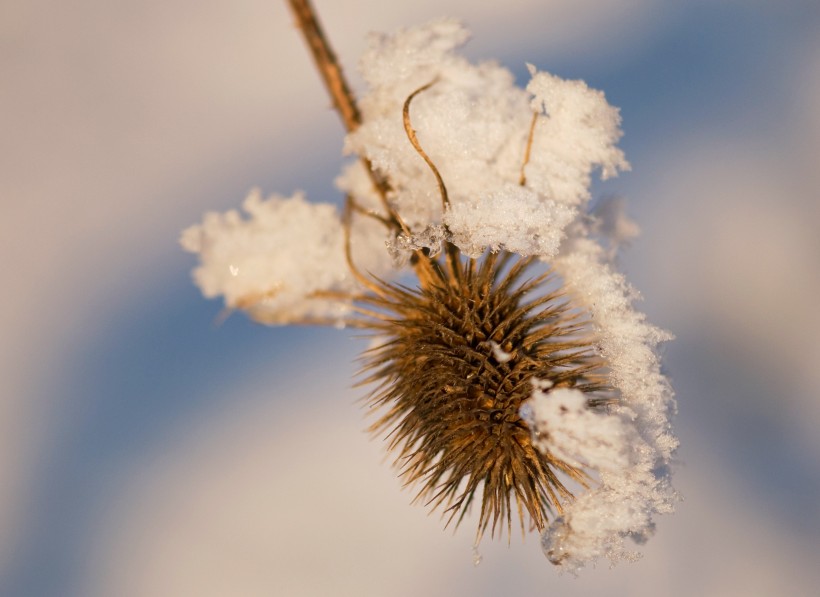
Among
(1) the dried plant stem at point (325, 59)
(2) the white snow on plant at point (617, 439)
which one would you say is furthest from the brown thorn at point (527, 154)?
(1) the dried plant stem at point (325, 59)

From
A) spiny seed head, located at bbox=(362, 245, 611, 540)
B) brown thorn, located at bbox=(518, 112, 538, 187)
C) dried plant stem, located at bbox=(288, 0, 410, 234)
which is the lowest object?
spiny seed head, located at bbox=(362, 245, 611, 540)

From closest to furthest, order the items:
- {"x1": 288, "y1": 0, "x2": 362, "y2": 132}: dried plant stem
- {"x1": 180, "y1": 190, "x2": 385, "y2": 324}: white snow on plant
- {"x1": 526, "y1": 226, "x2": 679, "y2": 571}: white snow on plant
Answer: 1. {"x1": 526, "y1": 226, "x2": 679, "y2": 571}: white snow on plant
2. {"x1": 288, "y1": 0, "x2": 362, "y2": 132}: dried plant stem
3. {"x1": 180, "y1": 190, "x2": 385, "y2": 324}: white snow on plant

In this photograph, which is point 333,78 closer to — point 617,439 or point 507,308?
point 507,308

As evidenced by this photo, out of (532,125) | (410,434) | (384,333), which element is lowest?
(410,434)

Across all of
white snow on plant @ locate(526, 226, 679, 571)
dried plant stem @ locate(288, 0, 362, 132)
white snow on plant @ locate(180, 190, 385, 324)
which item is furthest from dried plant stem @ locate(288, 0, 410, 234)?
white snow on plant @ locate(526, 226, 679, 571)

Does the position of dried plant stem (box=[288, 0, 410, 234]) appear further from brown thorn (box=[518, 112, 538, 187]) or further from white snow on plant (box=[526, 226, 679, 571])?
white snow on plant (box=[526, 226, 679, 571])

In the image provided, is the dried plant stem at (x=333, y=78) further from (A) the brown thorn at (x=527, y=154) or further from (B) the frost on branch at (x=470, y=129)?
(A) the brown thorn at (x=527, y=154)

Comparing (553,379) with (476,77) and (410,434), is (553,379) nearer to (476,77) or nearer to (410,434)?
(410,434)

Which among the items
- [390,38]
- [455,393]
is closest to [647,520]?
[455,393]
